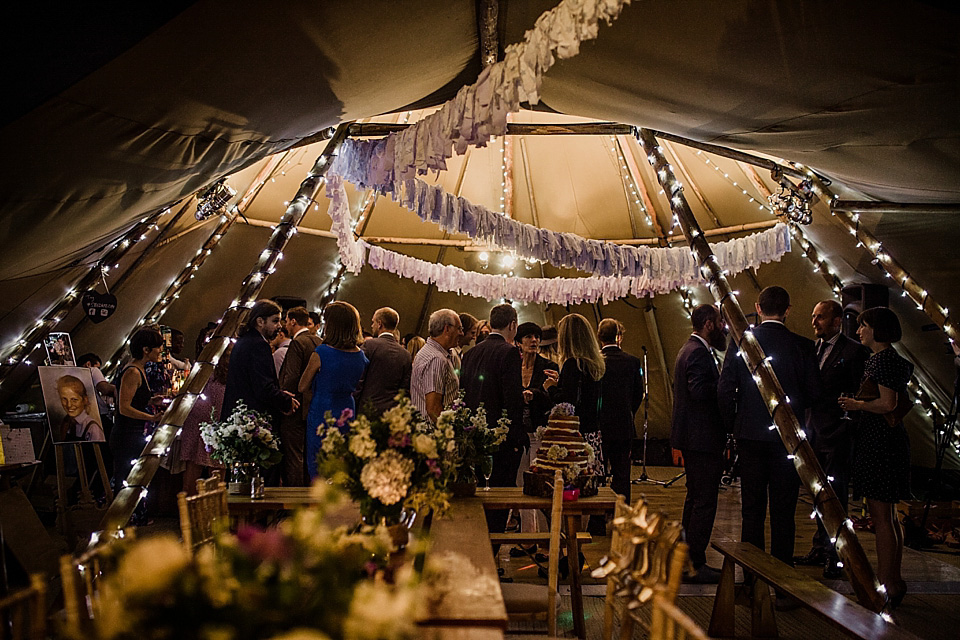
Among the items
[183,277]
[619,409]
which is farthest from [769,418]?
[183,277]

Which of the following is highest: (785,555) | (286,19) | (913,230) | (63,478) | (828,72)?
(286,19)

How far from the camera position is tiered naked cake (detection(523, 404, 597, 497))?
294 centimetres

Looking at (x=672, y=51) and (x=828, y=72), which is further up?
(x=672, y=51)

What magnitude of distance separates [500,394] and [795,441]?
5.13ft

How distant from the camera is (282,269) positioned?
7996 mm

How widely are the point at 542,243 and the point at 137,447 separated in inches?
132

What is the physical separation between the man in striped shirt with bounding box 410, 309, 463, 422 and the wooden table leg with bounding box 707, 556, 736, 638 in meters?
1.63

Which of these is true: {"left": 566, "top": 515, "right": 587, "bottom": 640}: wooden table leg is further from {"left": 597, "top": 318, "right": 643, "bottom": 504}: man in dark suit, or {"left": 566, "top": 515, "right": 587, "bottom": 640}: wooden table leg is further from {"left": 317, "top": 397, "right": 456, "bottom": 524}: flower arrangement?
{"left": 597, "top": 318, "right": 643, "bottom": 504}: man in dark suit

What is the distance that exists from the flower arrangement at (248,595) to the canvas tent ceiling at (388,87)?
5.40 feet

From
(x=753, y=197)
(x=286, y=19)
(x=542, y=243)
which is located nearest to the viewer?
(x=286, y=19)

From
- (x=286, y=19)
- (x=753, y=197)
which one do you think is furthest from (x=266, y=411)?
(x=753, y=197)

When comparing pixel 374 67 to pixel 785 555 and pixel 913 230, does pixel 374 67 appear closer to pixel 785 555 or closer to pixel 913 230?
pixel 785 555

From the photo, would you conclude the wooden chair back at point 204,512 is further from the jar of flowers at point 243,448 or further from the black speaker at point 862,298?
the black speaker at point 862,298

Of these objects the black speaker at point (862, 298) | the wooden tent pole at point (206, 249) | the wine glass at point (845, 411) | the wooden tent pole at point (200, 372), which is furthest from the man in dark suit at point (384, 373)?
the black speaker at point (862, 298)
